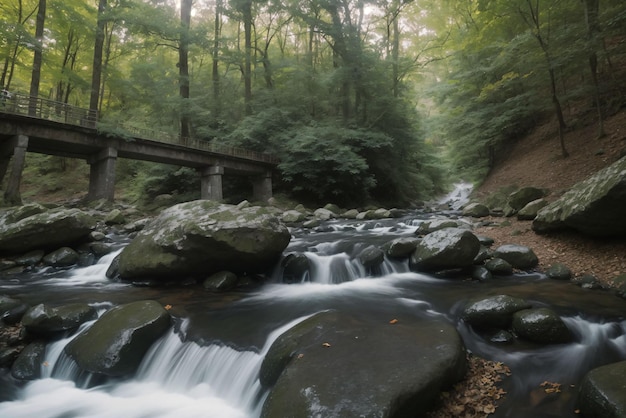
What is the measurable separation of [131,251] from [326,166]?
41.4 ft

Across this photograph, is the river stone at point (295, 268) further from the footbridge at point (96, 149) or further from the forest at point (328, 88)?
the footbridge at point (96, 149)

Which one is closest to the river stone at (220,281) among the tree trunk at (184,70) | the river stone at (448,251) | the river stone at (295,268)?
the river stone at (295,268)

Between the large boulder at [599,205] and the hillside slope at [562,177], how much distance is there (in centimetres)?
35

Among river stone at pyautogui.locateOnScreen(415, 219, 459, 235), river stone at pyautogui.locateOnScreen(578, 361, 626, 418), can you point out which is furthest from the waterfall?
river stone at pyautogui.locateOnScreen(415, 219, 459, 235)

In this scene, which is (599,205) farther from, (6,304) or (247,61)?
(247,61)

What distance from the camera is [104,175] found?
1583cm

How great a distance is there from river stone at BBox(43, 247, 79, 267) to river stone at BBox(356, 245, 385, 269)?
6162mm

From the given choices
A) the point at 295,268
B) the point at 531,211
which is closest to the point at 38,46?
the point at 295,268

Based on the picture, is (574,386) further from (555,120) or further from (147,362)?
(555,120)

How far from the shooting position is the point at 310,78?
20219 mm

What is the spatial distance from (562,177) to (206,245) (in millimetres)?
11149

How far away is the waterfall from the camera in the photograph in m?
3.09

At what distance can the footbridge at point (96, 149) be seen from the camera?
13.1 m

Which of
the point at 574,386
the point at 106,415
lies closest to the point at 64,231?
the point at 106,415
